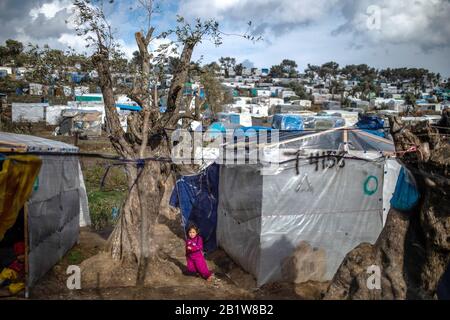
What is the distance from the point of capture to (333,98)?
64812mm

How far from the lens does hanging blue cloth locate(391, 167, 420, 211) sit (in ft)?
17.4

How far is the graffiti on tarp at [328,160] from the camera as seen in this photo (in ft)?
26.6

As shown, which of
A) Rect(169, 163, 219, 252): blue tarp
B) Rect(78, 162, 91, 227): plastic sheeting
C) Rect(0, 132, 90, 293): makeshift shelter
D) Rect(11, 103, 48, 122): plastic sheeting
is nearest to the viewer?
Rect(0, 132, 90, 293): makeshift shelter

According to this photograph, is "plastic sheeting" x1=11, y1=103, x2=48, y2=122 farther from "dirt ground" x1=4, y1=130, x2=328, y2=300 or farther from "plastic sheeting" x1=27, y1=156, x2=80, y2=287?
"dirt ground" x1=4, y1=130, x2=328, y2=300

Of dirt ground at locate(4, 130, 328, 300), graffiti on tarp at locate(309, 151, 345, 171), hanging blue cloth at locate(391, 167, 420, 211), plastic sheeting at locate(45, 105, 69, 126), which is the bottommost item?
dirt ground at locate(4, 130, 328, 300)

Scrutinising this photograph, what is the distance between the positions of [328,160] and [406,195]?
2849mm

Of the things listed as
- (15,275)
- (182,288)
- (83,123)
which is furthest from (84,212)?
(83,123)

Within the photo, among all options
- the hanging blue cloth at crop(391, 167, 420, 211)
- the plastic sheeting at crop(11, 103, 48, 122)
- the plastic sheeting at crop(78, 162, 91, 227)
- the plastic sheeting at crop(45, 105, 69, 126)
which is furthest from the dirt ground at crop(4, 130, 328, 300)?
the plastic sheeting at crop(11, 103, 48, 122)

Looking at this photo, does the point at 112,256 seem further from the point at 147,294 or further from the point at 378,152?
the point at 378,152

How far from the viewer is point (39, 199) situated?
7.66 meters

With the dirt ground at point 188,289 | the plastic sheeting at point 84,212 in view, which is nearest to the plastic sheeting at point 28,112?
the plastic sheeting at point 84,212

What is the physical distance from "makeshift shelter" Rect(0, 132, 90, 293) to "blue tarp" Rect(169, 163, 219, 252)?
8.87 ft

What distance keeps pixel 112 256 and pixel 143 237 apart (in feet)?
2.47

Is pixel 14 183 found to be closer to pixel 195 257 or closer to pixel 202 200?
pixel 195 257
